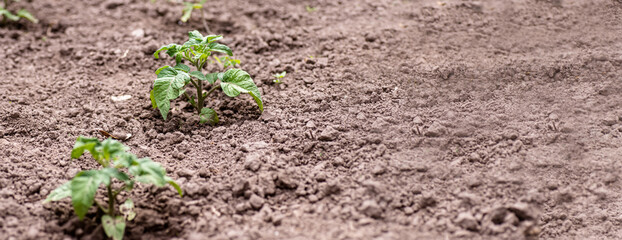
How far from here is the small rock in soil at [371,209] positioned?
7.86 ft

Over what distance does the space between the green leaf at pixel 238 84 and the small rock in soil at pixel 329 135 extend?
1.34 ft

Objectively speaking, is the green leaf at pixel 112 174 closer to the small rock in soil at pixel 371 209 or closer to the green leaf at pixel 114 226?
the green leaf at pixel 114 226

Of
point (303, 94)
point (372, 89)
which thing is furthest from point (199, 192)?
point (372, 89)

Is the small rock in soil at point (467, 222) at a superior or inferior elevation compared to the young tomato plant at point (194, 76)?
inferior

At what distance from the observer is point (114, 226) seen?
229 cm

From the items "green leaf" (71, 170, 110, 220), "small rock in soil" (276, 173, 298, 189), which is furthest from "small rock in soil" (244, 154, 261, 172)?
"green leaf" (71, 170, 110, 220)

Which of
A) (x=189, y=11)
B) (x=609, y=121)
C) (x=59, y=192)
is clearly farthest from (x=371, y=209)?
(x=189, y=11)

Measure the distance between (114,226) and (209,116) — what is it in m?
0.92

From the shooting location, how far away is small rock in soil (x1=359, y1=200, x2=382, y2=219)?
2396mm

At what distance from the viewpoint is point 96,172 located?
88.4 inches

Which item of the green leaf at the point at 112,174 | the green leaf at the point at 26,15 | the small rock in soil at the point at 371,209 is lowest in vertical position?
the green leaf at the point at 26,15

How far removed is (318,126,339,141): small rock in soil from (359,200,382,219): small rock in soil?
514 millimetres

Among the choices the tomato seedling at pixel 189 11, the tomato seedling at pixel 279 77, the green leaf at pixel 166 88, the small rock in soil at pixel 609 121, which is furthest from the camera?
the tomato seedling at pixel 189 11

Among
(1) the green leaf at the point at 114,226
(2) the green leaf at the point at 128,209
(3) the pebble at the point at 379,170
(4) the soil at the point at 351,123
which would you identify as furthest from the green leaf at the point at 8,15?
(3) the pebble at the point at 379,170
